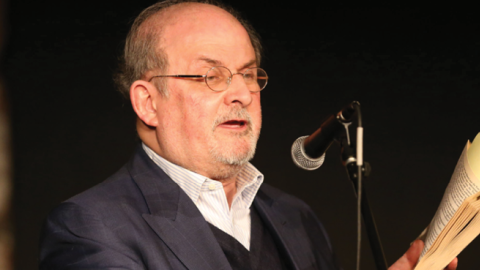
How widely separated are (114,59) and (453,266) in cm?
197

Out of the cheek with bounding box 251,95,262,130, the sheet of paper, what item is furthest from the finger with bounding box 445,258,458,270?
the cheek with bounding box 251,95,262,130

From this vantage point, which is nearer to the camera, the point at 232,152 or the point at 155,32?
the point at 232,152

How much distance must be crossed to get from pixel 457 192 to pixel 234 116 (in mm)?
803

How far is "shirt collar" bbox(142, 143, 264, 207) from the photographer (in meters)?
1.66

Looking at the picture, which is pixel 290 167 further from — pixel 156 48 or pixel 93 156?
pixel 156 48

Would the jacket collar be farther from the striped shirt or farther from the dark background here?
the dark background

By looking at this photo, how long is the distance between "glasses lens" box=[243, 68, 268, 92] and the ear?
14.0 inches

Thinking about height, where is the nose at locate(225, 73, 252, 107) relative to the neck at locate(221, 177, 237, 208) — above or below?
above

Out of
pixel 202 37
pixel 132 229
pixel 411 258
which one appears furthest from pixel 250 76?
pixel 411 258

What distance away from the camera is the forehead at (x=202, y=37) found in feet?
5.45

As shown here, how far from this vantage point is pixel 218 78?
1.65 metres

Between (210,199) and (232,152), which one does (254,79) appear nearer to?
(232,152)

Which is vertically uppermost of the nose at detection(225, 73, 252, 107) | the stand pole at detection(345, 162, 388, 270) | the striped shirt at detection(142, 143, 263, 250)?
the nose at detection(225, 73, 252, 107)

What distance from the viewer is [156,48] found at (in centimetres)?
173
